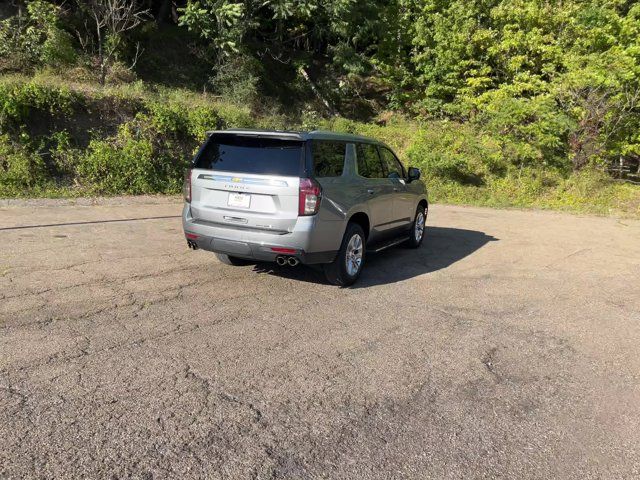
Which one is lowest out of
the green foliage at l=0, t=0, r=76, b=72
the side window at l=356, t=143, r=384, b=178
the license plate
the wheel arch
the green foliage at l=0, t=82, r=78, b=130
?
the wheel arch

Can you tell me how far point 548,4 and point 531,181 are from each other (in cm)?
1014

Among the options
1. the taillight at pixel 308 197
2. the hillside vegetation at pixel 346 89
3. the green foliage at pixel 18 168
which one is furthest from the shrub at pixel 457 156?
the taillight at pixel 308 197

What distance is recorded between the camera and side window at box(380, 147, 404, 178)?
7.80 metres

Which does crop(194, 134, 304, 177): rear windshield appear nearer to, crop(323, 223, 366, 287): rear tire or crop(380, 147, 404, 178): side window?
crop(323, 223, 366, 287): rear tire

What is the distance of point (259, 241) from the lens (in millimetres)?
5734

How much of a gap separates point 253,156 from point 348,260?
1.74m

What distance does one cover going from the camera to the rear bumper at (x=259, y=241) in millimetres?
5648

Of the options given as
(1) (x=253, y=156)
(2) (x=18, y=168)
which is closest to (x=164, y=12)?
(2) (x=18, y=168)

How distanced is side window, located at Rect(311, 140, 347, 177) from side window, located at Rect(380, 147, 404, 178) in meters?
1.34

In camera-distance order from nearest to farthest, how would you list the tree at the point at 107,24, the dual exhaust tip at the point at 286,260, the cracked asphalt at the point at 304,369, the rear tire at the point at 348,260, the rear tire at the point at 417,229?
1. the cracked asphalt at the point at 304,369
2. the dual exhaust tip at the point at 286,260
3. the rear tire at the point at 348,260
4. the rear tire at the point at 417,229
5. the tree at the point at 107,24

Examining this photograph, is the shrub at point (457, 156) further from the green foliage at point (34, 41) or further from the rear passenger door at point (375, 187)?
the green foliage at point (34, 41)

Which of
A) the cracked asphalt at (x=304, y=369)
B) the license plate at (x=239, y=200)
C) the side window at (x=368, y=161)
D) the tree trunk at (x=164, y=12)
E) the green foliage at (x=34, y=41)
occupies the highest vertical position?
the tree trunk at (x=164, y=12)

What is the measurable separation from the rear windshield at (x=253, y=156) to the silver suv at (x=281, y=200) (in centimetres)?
1

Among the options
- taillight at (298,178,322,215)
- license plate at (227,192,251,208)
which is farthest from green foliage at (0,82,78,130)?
taillight at (298,178,322,215)
